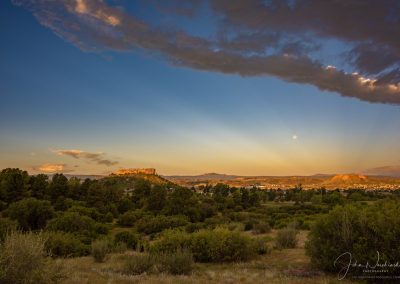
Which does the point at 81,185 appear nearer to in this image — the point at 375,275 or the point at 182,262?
the point at 182,262

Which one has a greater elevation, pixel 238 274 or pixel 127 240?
pixel 238 274

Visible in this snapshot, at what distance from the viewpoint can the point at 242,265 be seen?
654 inches

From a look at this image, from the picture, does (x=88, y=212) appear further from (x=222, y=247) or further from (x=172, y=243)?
(x=222, y=247)

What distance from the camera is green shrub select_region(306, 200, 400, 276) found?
500 inches

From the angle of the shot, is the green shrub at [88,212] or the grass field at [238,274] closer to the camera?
the grass field at [238,274]

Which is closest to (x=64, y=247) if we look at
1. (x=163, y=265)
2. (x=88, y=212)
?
(x=163, y=265)

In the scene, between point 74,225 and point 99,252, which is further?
point 74,225

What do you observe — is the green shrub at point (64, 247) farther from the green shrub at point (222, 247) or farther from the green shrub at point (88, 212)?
the green shrub at point (88, 212)

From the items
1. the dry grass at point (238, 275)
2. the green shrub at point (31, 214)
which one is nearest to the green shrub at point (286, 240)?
the dry grass at point (238, 275)

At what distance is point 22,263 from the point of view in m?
9.58
